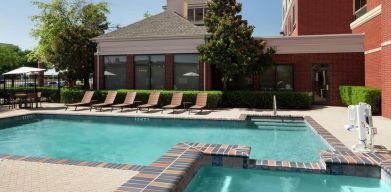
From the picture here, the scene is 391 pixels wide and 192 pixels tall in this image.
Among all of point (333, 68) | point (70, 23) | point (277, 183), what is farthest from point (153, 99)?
point (70, 23)

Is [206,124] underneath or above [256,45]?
underneath

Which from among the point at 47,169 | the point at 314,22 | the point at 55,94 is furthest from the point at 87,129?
the point at 314,22

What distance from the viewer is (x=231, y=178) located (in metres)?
7.27

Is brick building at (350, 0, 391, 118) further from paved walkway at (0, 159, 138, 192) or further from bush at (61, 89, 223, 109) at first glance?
paved walkway at (0, 159, 138, 192)

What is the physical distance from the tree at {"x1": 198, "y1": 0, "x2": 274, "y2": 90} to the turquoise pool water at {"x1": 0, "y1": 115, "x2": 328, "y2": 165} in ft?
18.2

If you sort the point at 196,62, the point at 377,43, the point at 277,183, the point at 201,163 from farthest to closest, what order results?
the point at 196,62, the point at 377,43, the point at 201,163, the point at 277,183

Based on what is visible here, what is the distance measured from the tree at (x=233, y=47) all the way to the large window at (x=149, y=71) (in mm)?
3985

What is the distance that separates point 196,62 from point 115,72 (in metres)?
6.48

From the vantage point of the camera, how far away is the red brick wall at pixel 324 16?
26938 mm

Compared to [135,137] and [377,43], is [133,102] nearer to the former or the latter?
[135,137]

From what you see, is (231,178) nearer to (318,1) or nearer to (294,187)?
(294,187)

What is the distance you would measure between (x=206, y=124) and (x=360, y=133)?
25.3ft

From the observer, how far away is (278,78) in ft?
73.3

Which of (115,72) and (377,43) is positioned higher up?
(377,43)
